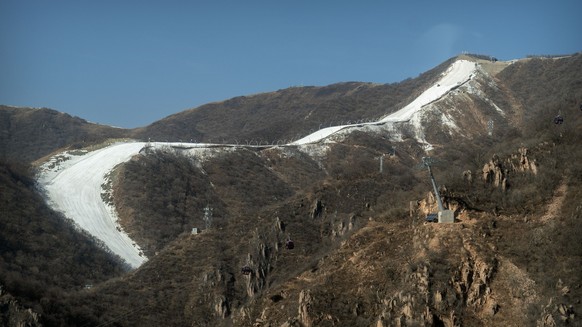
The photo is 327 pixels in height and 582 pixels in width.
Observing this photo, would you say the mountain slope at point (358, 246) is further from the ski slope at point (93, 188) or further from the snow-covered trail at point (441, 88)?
the snow-covered trail at point (441, 88)

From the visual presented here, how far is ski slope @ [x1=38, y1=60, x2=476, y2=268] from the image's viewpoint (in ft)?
242

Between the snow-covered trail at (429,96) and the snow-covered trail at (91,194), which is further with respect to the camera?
the snow-covered trail at (429,96)

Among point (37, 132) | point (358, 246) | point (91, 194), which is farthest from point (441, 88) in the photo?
point (358, 246)

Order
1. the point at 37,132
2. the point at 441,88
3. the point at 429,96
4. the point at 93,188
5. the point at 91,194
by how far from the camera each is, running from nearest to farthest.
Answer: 1. the point at 91,194
2. the point at 93,188
3. the point at 429,96
4. the point at 441,88
5. the point at 37,132

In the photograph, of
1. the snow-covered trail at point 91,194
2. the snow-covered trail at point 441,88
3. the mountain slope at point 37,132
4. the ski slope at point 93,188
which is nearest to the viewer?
the snow-covered trail at point 91,194

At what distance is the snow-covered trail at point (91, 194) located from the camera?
7312 centimetres

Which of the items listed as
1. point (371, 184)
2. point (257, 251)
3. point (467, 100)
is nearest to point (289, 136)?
point (467, 100)

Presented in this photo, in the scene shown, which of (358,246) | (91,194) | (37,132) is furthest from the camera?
(37,132)

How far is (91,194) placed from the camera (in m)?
86.1

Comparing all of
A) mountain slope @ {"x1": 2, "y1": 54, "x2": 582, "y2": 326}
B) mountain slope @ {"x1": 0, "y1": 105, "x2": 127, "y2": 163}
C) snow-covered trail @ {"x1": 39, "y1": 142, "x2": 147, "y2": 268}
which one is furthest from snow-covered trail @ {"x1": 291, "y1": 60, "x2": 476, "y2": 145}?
mountain slope @ {"x1": 0, "y1": 105, "x2": 127, "y2": 163}

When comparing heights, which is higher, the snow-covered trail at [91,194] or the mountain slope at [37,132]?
the mountain slope at [37,132]

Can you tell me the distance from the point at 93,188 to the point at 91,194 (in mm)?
2286

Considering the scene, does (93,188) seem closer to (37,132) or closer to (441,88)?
(441,88)

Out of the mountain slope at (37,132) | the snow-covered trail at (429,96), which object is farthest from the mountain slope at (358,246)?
the mountain slope at (37,132)
